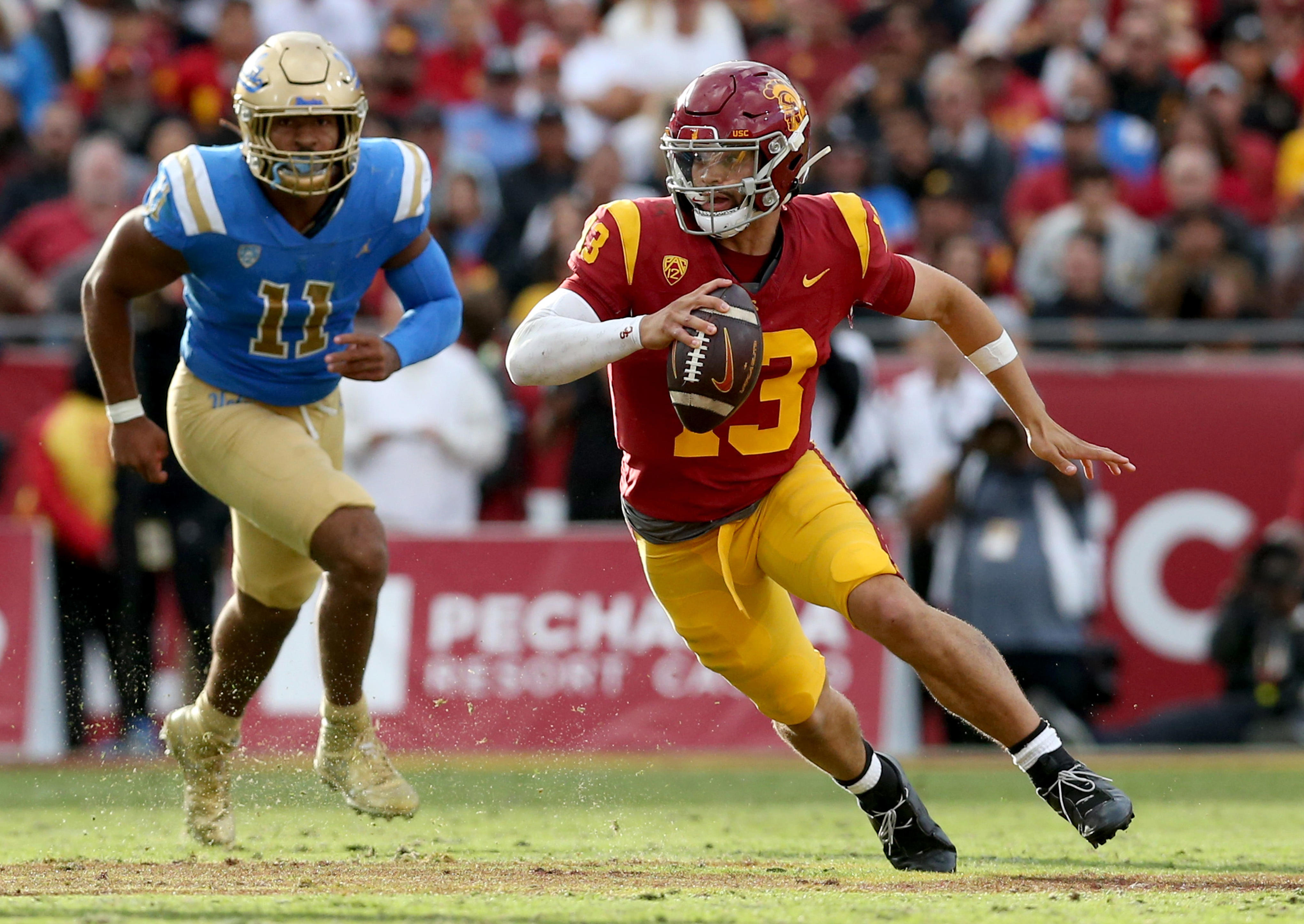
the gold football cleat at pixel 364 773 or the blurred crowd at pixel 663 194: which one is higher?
the blurred crowd at pixel 663 194

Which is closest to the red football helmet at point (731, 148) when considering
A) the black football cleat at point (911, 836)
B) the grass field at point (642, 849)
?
the black football cleat at point (911, 836)

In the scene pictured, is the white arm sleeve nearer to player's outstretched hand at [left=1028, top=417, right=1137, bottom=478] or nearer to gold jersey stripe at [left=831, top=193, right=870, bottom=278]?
gold jersey stripe at [left=831, top=193, right=870, bottom=278]

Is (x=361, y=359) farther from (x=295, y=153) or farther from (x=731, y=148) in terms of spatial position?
(x=731, y=148)

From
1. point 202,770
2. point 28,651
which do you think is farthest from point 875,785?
point 28,651

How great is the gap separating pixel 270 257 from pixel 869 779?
2346mm

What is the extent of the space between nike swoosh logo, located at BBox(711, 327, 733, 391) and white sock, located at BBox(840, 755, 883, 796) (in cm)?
134

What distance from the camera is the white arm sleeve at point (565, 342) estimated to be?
4.75 metres

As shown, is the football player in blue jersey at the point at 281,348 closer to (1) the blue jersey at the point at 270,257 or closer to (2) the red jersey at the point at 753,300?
(1) the blue jersey at the point at 270,257

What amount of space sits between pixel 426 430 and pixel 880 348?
2.61m

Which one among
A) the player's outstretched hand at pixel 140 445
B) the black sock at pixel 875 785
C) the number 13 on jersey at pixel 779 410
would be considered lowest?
the black sock at pixel 875 785

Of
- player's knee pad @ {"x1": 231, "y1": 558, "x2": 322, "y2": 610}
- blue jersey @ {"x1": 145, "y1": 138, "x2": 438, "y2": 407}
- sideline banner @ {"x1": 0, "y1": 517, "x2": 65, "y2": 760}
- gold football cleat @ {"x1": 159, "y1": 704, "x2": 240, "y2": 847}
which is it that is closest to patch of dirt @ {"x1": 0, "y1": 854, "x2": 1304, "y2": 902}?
gold football cleat @ {"x1": 159, "y1": 704, "x2": 240, "y2": 847}

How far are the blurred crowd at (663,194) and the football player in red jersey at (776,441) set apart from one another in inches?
147

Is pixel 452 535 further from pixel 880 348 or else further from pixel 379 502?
pixel 880 348

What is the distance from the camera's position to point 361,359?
18.1 ft
